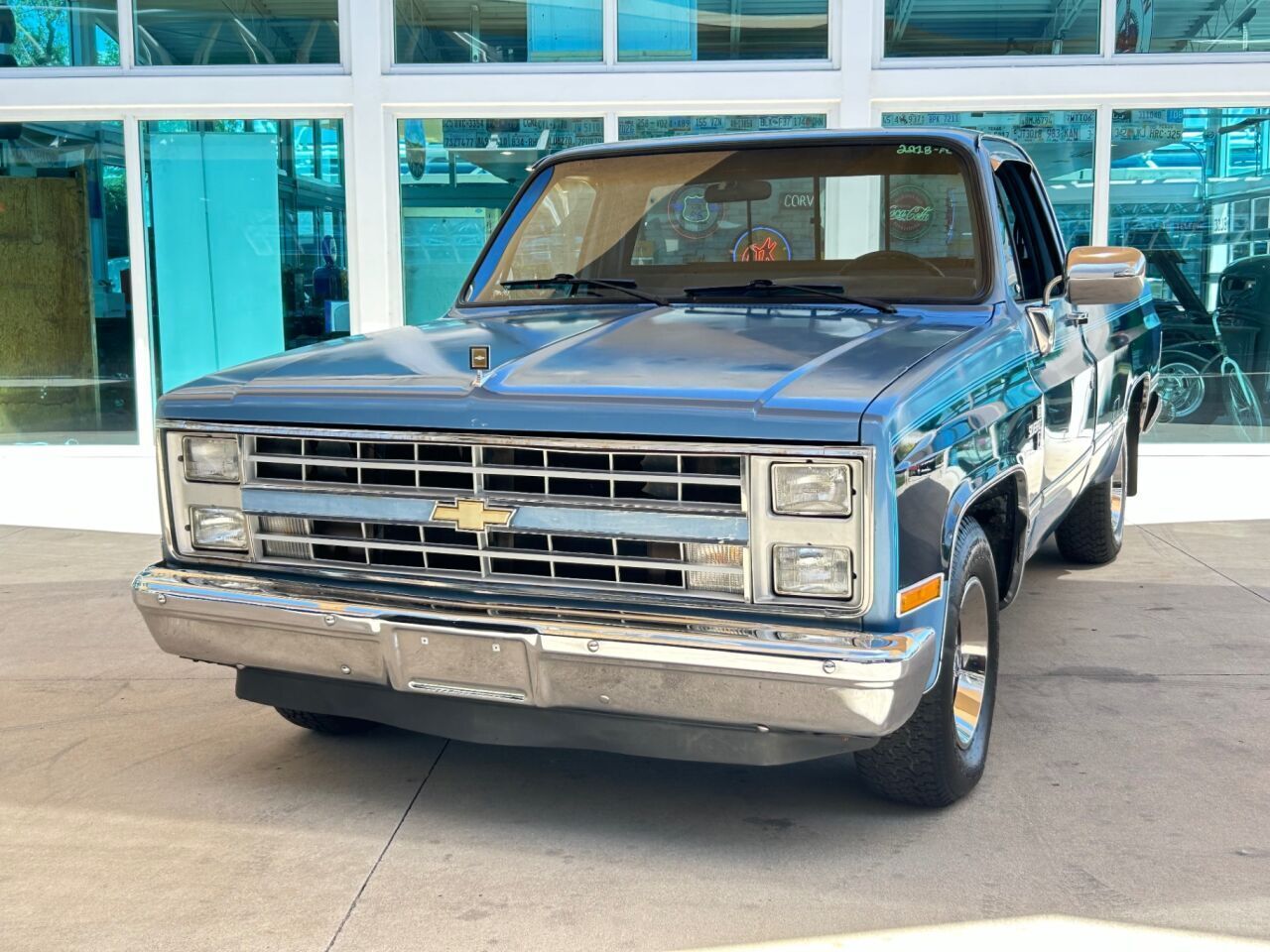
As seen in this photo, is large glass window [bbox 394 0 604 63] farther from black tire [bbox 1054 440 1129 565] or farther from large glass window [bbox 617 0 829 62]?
black tire [bbox 1054 440 1129 565]

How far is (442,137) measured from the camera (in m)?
9.64

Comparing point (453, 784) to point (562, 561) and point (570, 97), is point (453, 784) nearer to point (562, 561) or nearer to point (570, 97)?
point (562, 561)

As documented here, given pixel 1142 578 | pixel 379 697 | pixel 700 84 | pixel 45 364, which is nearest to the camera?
pixel 379 697

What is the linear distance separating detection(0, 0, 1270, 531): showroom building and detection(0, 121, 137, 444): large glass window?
0.02 m

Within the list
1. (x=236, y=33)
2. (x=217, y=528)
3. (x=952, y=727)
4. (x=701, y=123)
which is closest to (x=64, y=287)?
(x=236, y=33)

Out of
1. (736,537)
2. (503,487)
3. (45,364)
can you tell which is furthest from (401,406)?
(45,364)

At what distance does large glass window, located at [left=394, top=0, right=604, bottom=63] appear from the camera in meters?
9.62

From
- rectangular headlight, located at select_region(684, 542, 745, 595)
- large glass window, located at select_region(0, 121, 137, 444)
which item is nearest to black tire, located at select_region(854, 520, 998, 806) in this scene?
rectangular headlight, located at select_region(684, 542, 745, 595)

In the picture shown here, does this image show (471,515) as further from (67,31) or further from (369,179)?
(67,31)

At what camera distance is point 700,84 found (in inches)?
371

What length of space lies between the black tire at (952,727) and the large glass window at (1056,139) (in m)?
6.36

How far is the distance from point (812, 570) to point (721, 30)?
23.8 ft

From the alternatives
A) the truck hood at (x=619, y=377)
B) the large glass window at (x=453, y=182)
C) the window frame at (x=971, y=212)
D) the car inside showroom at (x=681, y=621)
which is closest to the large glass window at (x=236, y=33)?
the large glass window at (x=453, y=182)

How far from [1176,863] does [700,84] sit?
7098mm
